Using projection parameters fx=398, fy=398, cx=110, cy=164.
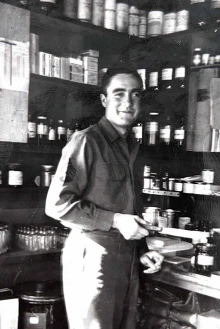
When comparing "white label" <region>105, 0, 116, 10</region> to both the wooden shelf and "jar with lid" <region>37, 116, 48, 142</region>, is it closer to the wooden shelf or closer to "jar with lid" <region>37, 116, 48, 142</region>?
"jar with lid" <region>37, 116, 48, 142</region>

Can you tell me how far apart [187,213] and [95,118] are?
42.5 inches

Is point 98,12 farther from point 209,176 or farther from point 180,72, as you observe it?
point 209,176

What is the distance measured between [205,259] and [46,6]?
1540 millimetres

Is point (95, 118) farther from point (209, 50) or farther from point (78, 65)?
point (209, 50)

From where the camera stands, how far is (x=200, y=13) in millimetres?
2568

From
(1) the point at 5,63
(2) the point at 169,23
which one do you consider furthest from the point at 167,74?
(1) the point at 5,63

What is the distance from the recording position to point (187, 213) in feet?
9.40

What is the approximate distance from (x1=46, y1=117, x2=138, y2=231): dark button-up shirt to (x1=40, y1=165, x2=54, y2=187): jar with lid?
0.72 m

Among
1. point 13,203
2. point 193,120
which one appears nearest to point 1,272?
point 13,203

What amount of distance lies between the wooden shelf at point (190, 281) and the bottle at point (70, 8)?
150 cm

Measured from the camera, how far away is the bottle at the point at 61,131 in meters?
2.34

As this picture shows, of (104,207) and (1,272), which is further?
(1,272)

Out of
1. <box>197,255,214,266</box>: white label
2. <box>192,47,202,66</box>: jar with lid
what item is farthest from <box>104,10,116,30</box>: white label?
<box>197,255,214,266</box>: white label

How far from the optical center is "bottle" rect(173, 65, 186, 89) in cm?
261
